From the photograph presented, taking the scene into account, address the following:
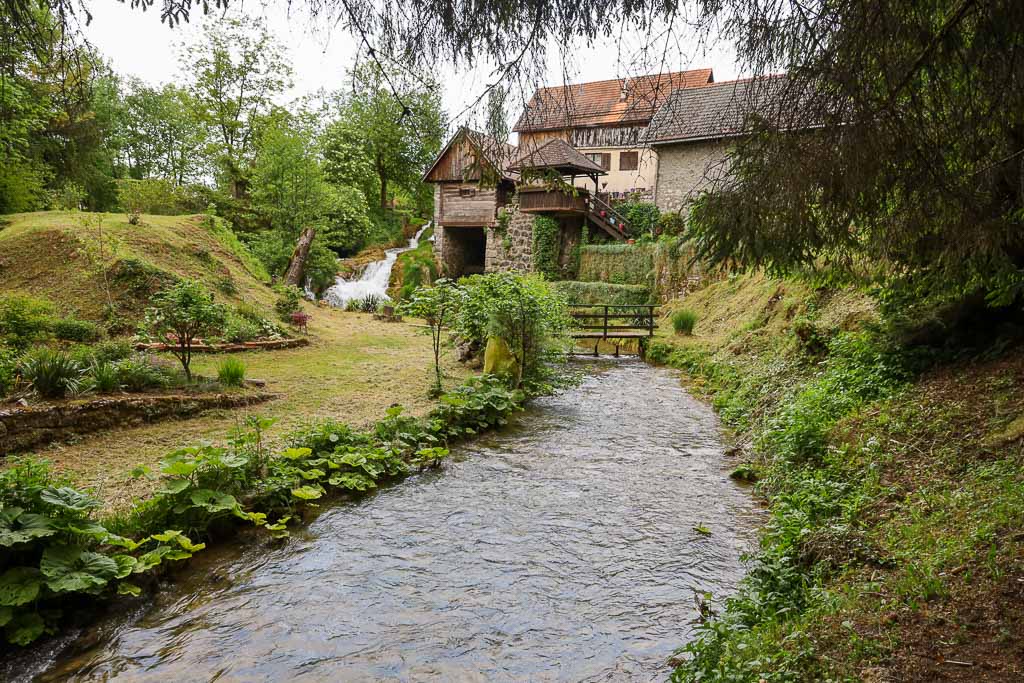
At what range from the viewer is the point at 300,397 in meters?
9.40

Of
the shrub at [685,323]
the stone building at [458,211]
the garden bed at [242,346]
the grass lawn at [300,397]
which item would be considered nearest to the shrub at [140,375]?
the grass lawn at [300,397]

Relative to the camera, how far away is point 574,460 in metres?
7.46

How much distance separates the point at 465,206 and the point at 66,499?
2689cm

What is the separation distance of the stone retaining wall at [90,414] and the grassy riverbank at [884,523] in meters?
7.03

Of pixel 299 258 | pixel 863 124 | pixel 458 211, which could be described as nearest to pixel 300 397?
pixel 863 124

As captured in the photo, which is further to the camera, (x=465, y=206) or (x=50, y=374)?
(x=465, y=206)

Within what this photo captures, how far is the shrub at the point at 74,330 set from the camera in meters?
10.6

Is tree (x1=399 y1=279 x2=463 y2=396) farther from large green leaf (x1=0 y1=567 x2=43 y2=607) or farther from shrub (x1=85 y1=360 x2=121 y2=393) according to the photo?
large green leaf (x1=0 y1=567 x2=43 y2=607)

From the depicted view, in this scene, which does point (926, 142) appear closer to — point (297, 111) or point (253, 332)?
point (253, 332)

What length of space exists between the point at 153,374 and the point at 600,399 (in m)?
7.35

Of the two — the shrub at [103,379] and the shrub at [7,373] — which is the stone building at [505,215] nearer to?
the shrub at [103,379]

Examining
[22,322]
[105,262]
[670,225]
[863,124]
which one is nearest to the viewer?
[863,124]

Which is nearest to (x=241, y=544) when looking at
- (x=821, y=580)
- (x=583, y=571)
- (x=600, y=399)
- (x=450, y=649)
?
(x=450, y=649)

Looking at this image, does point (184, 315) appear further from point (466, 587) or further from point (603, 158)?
point (603, 158)
